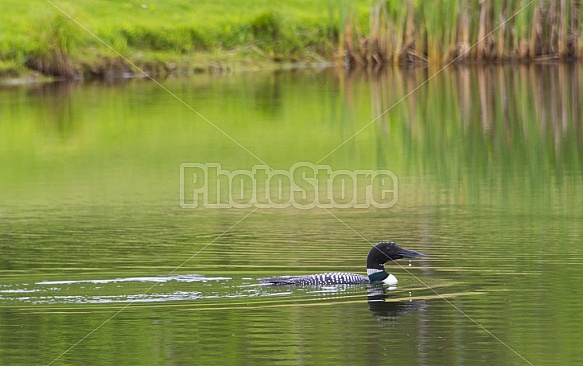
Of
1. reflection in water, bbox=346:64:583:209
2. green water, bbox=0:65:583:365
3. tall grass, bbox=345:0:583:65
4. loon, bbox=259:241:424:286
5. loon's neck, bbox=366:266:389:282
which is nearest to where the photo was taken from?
green water, bbox=0:65:583:365

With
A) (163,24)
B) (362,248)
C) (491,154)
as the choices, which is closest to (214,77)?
(163,24)

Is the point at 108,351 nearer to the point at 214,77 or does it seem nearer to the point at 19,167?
the point at 19,167

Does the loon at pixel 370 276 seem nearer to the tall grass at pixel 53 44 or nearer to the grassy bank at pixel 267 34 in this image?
the grassy bank at pixel 267 34

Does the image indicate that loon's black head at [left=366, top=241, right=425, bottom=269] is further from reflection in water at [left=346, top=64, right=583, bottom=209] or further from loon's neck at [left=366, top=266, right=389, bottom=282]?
reflection in water at [left=346, top=64, right=583, bottom=209]

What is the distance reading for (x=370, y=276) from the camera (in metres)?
14.3

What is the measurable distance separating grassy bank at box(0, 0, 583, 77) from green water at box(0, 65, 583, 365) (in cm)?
736

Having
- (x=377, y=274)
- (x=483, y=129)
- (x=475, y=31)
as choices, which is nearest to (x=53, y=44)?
(x=475, y=31)

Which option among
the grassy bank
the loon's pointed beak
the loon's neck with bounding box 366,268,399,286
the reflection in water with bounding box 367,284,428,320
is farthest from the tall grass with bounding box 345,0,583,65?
the reflection in water with bounding box 367,284,428,320

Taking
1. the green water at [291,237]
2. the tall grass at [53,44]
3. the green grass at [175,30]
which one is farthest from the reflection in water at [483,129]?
the tall grass at [53,44]

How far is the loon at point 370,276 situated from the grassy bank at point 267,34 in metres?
27.1

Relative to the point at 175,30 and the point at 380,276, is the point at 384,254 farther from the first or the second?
the point at 175,30

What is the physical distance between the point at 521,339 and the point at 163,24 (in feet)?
119

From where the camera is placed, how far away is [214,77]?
44.3m

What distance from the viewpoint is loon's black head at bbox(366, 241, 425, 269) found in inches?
570
